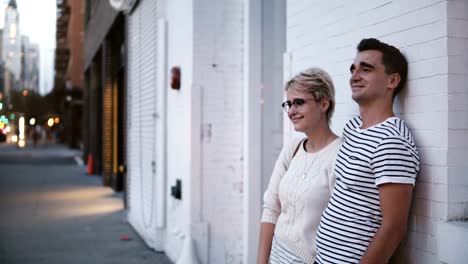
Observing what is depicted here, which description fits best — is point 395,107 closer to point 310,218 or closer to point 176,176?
point 310,218

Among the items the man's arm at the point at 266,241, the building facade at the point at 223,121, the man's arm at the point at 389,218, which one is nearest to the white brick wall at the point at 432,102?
the man's arm at the point at 389,218

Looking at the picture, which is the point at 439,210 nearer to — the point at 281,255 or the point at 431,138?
the point at 431,138

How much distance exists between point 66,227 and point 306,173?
7.71 m

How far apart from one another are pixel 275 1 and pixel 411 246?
139 inches

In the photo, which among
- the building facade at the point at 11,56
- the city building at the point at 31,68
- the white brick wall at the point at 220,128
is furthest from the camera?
the city building at the point at 31,68

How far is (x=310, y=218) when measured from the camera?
2764 mm

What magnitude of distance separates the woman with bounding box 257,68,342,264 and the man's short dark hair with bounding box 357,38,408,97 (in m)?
0.30

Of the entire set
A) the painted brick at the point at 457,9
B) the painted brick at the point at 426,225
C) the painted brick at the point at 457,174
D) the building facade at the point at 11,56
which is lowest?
the painted brick at the point at 426,225

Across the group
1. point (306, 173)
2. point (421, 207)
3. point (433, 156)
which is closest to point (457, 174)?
point (433, 156)

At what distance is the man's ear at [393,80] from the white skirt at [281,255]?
0.98 metres

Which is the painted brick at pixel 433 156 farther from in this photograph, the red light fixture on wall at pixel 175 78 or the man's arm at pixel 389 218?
the red light fixture on wall at pixel 175 78

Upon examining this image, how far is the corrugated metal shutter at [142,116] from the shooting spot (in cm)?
830

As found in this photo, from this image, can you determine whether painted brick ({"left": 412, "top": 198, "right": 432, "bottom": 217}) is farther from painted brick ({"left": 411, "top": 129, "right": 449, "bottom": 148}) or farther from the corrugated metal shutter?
the corrugated metal shutter

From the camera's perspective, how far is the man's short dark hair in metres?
2.67
